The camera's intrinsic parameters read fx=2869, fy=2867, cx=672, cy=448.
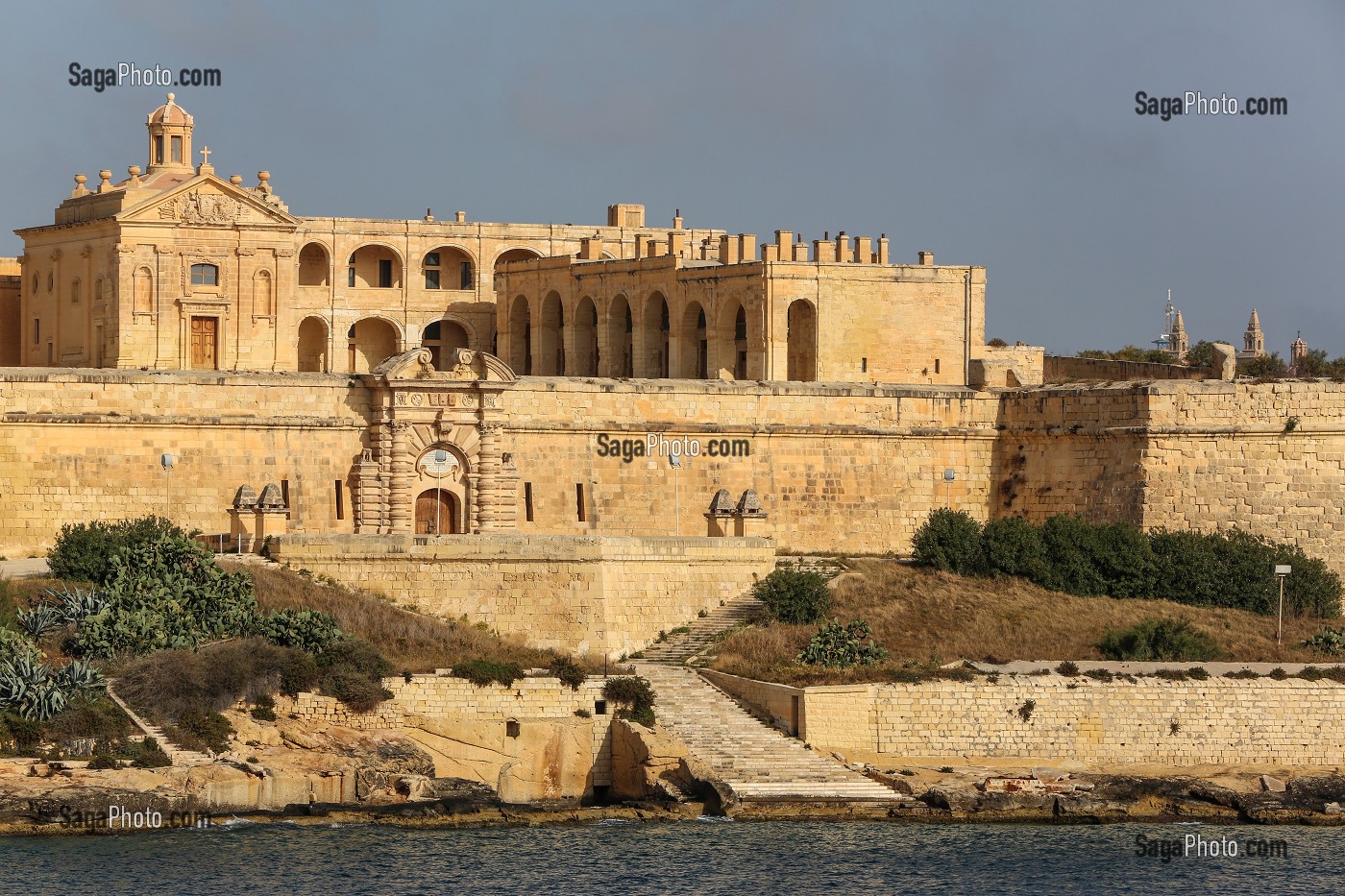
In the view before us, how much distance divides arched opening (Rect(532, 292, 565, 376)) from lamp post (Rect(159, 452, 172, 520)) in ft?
65.4

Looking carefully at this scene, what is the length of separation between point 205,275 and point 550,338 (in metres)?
9.95

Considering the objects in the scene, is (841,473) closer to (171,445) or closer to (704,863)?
(171,445)

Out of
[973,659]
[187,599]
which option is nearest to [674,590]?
[973,659]

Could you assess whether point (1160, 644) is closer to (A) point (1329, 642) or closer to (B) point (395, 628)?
(A) point (1329, 642)

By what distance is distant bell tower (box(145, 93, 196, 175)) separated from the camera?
65188mm

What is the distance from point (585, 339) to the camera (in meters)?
67.9

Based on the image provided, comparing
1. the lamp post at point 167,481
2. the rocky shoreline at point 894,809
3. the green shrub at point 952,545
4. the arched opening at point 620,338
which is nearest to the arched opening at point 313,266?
the arched opening at point 620,338

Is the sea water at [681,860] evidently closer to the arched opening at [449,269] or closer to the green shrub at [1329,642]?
the green shrub at [1329,642]

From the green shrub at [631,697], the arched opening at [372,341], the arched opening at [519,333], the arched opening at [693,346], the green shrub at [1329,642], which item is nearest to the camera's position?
the green shrub at [631,697]

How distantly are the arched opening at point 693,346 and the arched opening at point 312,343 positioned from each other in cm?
1207

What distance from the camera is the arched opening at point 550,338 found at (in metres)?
68.6

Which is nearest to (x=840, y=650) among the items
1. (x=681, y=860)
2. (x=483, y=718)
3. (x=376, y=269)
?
(x=483, y=718)

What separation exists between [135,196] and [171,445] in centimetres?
1407

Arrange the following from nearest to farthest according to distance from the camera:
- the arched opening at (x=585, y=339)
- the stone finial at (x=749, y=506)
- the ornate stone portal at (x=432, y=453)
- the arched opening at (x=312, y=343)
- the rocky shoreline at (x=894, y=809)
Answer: the rocky shoreline at (x=894, y=809) → the stone finial at (x=749, y=506) → the ornate stone portal at (x=432, y=453) → the arched opening at (x=585, y=339) → the arched opening at (x=312, y=343)
